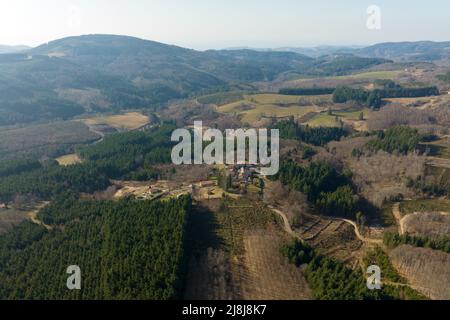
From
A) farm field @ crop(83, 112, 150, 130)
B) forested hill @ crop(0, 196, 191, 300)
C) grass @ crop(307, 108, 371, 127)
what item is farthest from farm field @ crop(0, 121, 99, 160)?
grass @ crop(307, 108, 371, 127)

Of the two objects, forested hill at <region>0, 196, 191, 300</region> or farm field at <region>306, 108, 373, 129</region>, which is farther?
farm field at <region>306, 108, 373, 129</region>

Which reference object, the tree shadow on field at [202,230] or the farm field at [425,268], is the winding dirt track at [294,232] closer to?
the farm field at [425,268]

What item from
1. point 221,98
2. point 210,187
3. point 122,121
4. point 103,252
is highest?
point 221,98

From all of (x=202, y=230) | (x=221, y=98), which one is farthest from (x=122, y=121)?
(x=202, y=230)

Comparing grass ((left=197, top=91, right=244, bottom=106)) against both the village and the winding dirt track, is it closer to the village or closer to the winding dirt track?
the village

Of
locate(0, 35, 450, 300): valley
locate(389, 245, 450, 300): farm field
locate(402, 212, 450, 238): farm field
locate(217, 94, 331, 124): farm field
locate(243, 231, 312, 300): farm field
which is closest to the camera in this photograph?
locate(243, 231, 312, 300): farm field

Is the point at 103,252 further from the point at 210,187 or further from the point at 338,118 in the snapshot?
the point at 338,118
